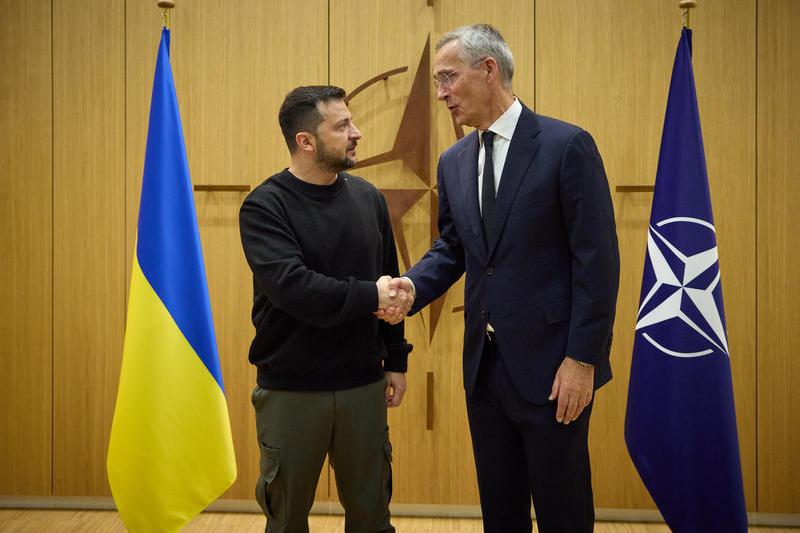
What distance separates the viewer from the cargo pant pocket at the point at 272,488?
2.15 meters

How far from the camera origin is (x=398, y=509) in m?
3.41

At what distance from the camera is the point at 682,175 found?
2.69 meters

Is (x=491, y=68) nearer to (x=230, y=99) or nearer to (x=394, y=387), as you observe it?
(x=394, y=387)

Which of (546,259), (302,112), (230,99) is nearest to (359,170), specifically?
(230,99)

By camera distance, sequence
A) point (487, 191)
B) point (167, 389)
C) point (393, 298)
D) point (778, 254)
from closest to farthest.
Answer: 1. point (487, 191)
2. point (393, 298)
3. point (167, 389)
4. point (778, 254)

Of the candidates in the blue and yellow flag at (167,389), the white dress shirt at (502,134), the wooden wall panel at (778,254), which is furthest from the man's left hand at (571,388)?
the wooden wall panel at (778,254)

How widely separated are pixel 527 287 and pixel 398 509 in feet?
5.99

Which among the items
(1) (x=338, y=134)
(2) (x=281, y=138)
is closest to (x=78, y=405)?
Answer: (2) (x=281, y=138)

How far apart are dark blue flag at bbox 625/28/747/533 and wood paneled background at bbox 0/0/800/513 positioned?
24.3 inches

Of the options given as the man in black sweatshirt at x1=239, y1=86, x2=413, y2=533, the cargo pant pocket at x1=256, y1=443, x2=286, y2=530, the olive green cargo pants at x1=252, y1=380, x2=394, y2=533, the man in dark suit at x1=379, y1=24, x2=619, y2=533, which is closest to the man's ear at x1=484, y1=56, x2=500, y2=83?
the man in dark suit at x1=379, y1=24, x2=619, y2=533

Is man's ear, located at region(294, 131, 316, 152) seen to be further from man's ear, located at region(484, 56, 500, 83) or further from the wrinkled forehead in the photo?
man's ear, located at region(484, 56, 500, 83)

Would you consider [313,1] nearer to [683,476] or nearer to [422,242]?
[422,242]

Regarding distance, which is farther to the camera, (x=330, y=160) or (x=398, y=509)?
(x=398, y=509)

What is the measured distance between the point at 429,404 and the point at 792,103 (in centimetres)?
200
